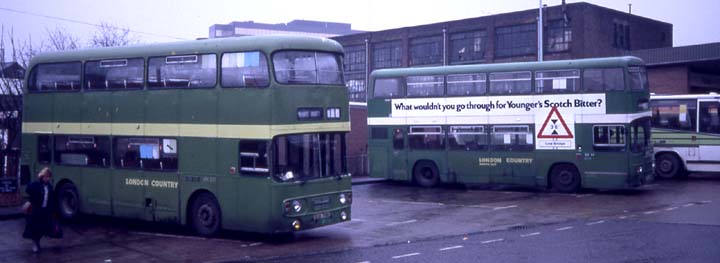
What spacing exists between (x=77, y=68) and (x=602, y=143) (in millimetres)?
15669

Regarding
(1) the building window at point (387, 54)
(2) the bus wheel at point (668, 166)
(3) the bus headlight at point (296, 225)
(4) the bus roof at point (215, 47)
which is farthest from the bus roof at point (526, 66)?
(1) the building window at point (387, 54)

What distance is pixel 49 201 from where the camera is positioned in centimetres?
1388

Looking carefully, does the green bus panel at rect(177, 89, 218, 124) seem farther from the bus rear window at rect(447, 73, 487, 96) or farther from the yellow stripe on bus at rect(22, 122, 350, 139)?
the bus rear window at rect(447, 73, 487, 96)

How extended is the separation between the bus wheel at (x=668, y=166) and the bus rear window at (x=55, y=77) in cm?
2246

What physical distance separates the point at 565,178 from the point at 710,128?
8.08 m

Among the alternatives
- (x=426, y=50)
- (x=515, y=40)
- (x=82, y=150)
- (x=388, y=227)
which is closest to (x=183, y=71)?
(x=82, y=150)

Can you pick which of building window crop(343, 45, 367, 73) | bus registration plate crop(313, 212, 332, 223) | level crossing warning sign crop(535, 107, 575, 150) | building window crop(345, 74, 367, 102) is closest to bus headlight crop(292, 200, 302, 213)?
bus registration plate crop(313, 212, 332, 223)

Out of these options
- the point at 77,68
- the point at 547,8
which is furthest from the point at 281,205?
the point at 547,8

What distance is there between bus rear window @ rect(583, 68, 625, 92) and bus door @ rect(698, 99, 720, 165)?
314 inches

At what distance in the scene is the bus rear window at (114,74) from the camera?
→ 1609 cm

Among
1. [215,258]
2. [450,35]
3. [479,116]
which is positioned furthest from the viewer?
[450,35]

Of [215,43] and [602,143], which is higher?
[215,43]

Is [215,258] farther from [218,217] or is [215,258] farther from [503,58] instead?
[503,58]

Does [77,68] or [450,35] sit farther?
[450,35]
